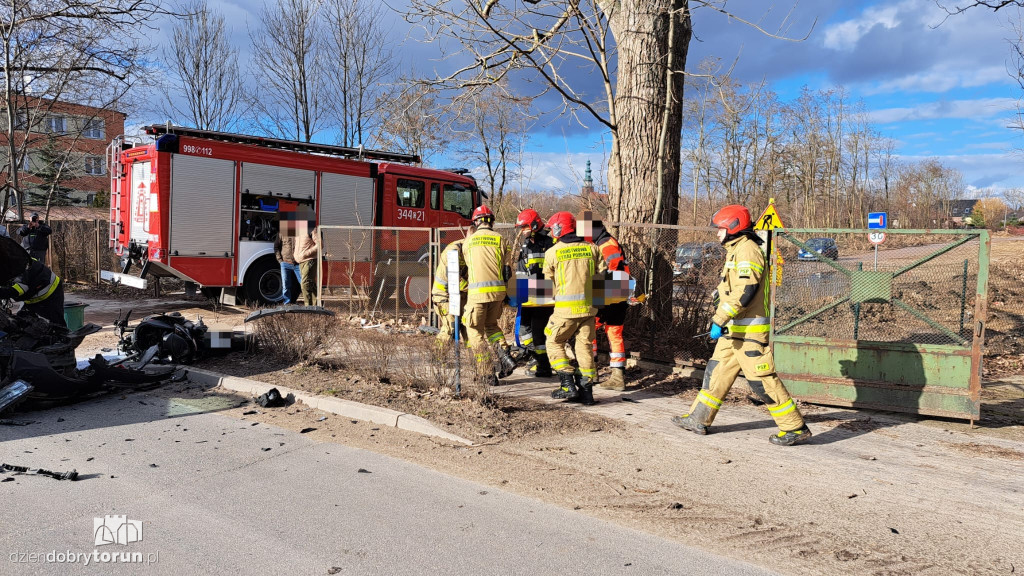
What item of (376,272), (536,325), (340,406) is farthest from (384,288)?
(340,406)

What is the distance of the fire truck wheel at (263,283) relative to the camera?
1244 centimetres

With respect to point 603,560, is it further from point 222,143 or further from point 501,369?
point 222,143

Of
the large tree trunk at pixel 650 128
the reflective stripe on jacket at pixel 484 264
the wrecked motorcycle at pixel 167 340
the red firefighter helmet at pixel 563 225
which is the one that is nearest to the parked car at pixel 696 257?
the large tree trunk at pixel 650 128

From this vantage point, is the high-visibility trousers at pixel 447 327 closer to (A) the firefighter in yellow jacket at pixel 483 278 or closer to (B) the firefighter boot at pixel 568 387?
(A) the firefighter in yellow jacket at pixel 483 278

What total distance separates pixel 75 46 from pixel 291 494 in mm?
14754

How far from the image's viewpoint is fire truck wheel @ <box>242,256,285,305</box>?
40.8ft

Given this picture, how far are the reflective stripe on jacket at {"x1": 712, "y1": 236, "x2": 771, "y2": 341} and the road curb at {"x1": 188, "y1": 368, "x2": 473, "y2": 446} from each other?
2282 millimetres

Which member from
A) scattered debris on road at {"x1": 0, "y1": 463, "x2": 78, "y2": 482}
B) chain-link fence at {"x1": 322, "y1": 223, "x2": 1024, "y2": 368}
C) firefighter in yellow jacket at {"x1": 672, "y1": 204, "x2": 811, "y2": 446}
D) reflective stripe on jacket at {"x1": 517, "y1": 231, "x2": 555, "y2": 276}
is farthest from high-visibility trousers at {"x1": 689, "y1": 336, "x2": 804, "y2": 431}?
scattered debris on road at {"x1": 0, "y1": 463, "x2": 78, "y2": 482}

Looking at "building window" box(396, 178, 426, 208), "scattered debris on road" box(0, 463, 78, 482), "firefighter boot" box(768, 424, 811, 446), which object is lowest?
"scattered debris on road" box(0, 463, 78, 482)

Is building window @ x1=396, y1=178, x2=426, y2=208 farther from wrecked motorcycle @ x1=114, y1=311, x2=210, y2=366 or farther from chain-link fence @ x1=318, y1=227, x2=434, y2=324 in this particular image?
wrecked motorcycle @ x1=114, y1=311, x2=210, y2=366

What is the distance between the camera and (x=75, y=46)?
556 inches

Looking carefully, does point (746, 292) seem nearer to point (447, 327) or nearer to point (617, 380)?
point (617, 380)

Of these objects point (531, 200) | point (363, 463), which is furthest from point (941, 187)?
point (363, 463)

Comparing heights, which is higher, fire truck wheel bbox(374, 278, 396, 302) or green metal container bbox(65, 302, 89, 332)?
fire truck wheel bbox(374, 278, 396, 302)
